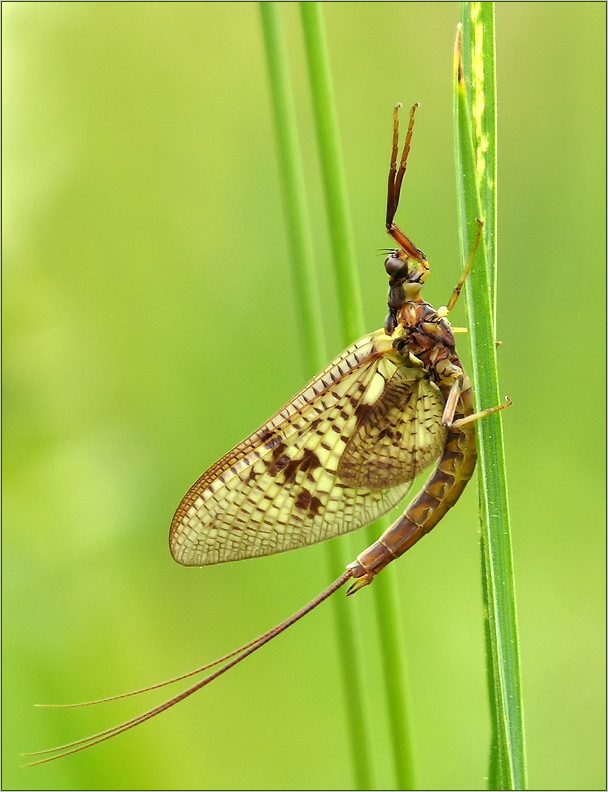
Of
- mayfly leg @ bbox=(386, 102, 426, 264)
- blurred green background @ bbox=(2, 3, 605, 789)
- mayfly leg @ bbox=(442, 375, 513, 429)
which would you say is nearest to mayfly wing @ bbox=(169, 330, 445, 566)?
mayfly leg @ bbox=(442, 375, 513, 429)

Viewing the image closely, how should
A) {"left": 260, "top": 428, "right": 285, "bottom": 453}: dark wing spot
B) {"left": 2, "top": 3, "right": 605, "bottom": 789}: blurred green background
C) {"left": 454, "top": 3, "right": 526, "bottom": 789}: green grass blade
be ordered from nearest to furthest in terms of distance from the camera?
{"left": 454, "top": 3, "right": 526, "bottom": 789}: green grass blade, {"left": 260, "top": 428, "right": 285, "bottom": 453}: dark wing spot, {"left": 2, "top": 3, "right": 605, "bottom": 789}: blurred green background

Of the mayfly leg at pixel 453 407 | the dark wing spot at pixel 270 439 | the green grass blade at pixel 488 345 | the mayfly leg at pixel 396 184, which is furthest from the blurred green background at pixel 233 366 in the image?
the green grass blade at pixel 488 345

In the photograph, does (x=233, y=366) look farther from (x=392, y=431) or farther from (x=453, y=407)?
(x=453, y=407)

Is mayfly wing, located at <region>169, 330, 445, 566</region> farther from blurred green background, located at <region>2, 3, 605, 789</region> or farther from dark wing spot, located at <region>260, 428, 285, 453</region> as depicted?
blurred green background, located at <region>2, 3, 605, 789</region>

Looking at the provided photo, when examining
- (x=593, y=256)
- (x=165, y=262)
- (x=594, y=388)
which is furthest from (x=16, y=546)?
(x=593, y=256)

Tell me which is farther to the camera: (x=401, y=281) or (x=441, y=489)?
(x=401, y=281)

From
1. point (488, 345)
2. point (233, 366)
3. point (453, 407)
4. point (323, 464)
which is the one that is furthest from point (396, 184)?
point (233, 366)
